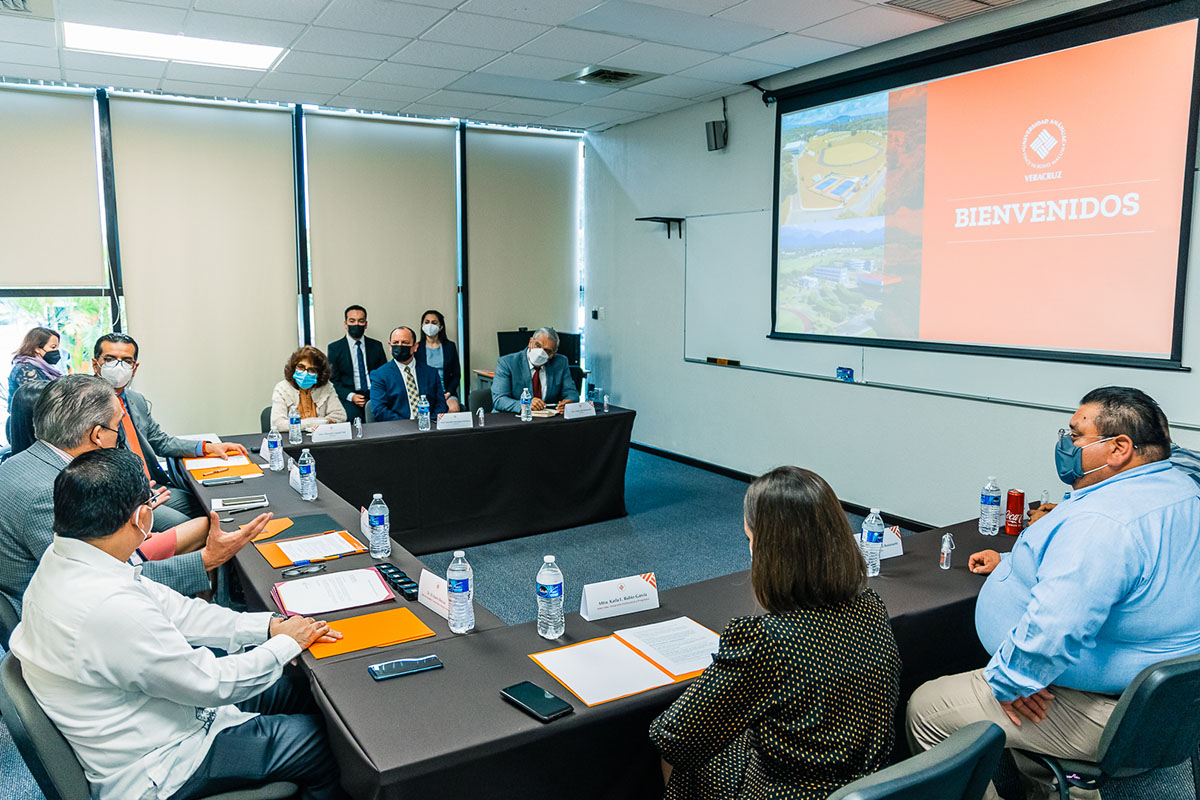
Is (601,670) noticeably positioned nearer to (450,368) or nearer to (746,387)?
(746,387)

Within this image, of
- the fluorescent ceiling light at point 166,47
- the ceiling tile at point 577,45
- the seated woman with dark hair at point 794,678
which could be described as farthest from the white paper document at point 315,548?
the fluorescent ceiling light at point 166,47

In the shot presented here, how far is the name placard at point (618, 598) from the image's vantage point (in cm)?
203

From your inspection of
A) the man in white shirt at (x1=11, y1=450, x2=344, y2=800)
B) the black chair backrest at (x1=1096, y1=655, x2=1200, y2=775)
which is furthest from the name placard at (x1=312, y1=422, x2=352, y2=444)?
the black chair backrest at (x1=1096, y1=655, x2=1200, y2=775)

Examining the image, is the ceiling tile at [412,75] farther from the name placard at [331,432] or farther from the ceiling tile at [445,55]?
the name placard at [331,432]

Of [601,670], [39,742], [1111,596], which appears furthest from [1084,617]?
[39,742]

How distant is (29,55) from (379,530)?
4516mm

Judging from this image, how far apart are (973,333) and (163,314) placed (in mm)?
5963

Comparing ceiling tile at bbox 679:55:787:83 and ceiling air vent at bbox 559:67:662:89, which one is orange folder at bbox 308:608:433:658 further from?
ceiling air vent at bbox 559:67:662:89

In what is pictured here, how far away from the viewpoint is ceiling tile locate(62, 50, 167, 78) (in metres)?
4.93

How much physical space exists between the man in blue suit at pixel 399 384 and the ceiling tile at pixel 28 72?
288 cm

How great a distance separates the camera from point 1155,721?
5.48 feet

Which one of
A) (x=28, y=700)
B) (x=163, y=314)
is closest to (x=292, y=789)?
(x=28, y=700)

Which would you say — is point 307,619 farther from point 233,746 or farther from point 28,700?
point 28,700

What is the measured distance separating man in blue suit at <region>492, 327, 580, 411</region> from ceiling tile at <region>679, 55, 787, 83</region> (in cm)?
205
